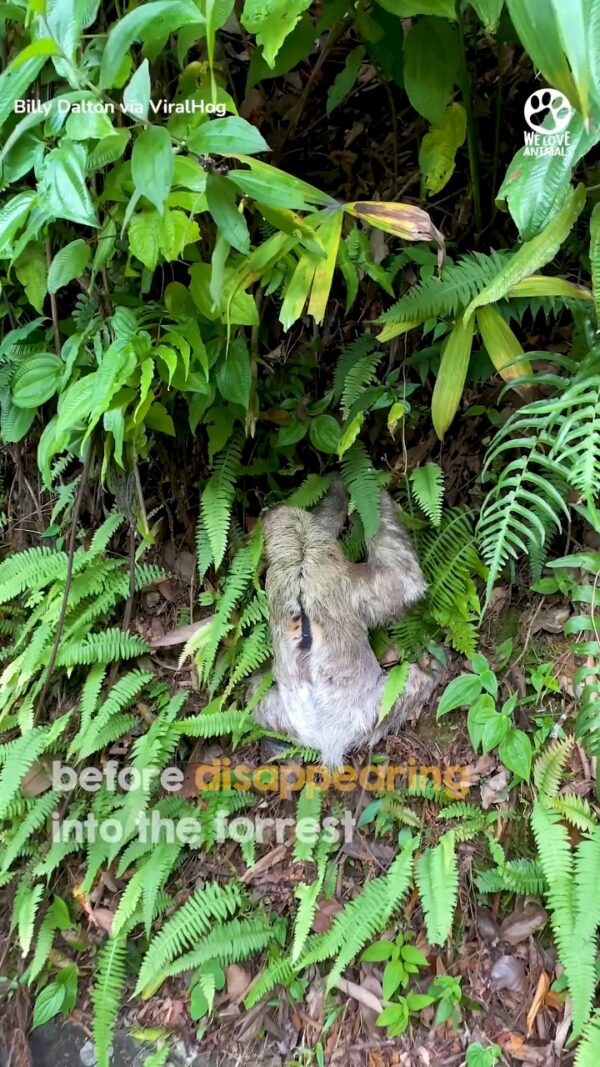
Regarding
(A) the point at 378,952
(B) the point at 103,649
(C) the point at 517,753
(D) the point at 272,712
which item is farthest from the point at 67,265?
(A) the point at 378,952

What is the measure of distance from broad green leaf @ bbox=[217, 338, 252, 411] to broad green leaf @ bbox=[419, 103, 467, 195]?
1106mm

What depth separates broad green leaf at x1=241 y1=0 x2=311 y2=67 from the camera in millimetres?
Result: 1862

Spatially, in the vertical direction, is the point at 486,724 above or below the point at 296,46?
below

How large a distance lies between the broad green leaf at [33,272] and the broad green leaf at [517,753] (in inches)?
113

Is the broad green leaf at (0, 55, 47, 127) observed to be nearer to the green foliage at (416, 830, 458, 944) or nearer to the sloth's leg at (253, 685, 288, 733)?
the sloth's leg at (253, 685, 288, 733)

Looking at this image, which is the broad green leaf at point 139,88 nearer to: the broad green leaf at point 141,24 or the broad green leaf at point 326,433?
the broad green leaf at point 141,24

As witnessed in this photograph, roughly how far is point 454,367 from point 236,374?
0.94m

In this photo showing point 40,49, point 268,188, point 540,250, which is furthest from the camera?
point 540,250

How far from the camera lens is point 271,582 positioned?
128 inches

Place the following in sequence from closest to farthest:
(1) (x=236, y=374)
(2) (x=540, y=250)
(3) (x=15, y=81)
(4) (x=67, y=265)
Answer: (3) (x=15, y=81)
(2) (x=540, y=250)
(4) (x=67, y=265)
(1) (x=236, y=374)

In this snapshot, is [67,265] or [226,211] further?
[67,265]

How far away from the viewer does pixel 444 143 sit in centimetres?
271

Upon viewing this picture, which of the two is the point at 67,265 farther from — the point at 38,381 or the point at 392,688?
the point at 392,688

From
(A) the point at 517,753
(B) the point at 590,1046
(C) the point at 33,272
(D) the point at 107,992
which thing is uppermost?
(C) the point at 33,272
